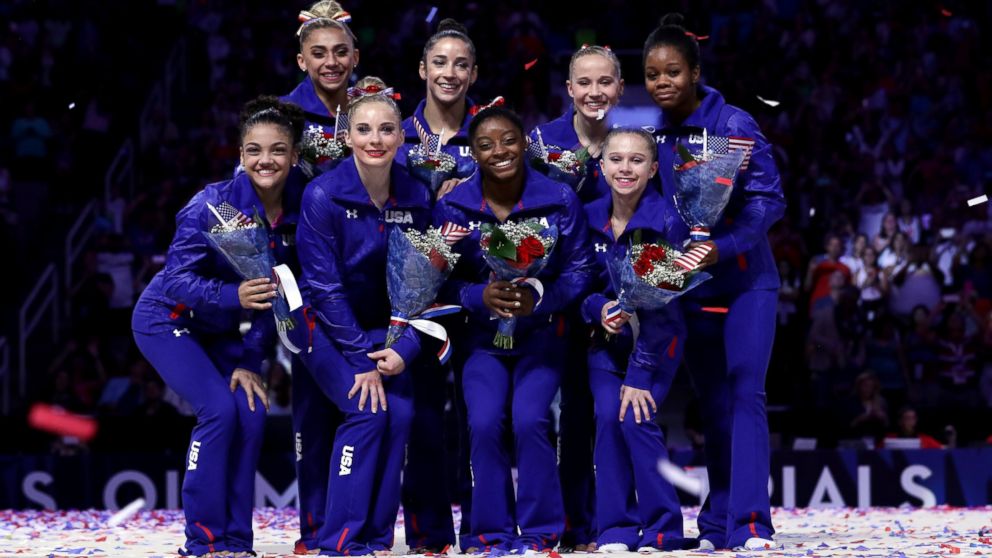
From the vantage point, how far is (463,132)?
746cm

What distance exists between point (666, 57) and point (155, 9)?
41.2ft

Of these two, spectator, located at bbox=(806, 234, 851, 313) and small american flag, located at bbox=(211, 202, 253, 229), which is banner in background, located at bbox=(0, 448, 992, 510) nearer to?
spectator, located at bbox=(806, 234, 851, 313)

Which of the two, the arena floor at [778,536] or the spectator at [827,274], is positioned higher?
the spectator at [827,274]

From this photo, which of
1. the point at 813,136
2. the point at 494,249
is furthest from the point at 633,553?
the point at 813,136

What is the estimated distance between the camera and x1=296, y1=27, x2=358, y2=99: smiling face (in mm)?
7562

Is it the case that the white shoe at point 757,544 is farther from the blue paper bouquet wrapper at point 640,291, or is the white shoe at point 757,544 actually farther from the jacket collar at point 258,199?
the jacket collar at point 258,199

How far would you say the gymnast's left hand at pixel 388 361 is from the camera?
261 inches

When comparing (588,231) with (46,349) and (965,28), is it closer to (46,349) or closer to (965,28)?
(46,349)

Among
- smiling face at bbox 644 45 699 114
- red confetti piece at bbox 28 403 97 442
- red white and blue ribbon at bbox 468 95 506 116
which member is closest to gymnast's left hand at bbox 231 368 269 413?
red white and blue ribbon at bbox 468 95 506 116

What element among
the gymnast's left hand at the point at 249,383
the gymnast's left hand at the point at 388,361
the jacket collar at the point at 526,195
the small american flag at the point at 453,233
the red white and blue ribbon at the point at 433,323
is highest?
the jacket collar at the point at 526,195

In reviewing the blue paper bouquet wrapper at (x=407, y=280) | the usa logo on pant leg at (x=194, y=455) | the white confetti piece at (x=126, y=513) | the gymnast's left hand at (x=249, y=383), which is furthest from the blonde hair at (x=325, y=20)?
the white confetti piece at (x=126, y=513)

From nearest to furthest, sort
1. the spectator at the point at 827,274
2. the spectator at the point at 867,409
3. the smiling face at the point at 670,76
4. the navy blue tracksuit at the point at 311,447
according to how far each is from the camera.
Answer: the smiling face at the point at 670,76 < the navy blue tracksuit at the point at 311,447 < the spectator at the point at 867,409 < the spectator at the point at 827,274

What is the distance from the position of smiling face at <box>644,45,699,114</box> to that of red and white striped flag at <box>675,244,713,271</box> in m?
0.73

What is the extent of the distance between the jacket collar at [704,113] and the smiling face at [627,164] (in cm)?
27
